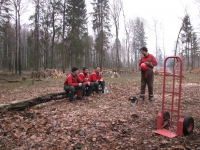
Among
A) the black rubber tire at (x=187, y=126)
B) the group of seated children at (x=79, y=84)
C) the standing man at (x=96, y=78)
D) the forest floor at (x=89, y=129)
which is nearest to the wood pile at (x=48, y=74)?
the standing man at (x=96, y=78)

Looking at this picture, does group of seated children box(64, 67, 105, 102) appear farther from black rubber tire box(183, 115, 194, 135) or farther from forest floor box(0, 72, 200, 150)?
black rubber tire box(183, 115, 194, 135)

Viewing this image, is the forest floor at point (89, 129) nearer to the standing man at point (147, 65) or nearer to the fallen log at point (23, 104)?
the fallen log at point (23, 104)

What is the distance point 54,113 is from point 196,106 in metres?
5.03

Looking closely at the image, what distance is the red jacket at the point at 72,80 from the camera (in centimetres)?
707

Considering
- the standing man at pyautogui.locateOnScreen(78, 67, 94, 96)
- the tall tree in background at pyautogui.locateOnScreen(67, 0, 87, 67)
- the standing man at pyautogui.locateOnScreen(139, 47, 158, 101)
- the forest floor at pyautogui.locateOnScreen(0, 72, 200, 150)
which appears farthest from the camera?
the tall tree in background at pyautogui.locateOnScreen(67, 0, 87, 67)

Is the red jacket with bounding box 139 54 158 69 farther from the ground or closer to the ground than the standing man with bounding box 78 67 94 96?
farther from the ground

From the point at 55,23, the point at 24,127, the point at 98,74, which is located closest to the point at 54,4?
the point at 55,23

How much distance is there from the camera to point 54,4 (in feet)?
80.6

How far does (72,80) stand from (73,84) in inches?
8.2

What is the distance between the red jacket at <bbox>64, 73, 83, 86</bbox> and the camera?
23.2ft

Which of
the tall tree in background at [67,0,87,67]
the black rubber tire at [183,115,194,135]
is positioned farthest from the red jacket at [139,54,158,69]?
the tall tree in background at [67,0,87,67]

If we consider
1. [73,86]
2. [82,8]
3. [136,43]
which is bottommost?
[73,86]

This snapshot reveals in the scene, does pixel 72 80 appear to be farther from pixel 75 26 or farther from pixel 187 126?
pixel 75 26

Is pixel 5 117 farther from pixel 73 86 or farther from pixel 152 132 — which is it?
Result: pixel 152 132
